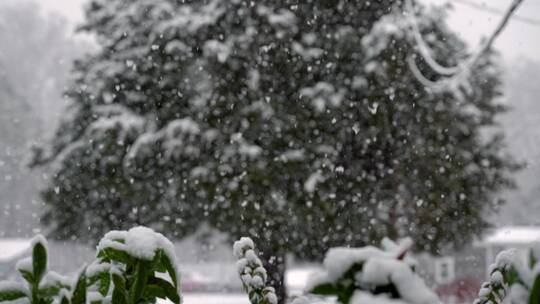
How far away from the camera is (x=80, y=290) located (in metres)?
0.48

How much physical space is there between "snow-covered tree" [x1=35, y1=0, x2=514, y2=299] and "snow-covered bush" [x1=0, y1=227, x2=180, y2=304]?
6.93m

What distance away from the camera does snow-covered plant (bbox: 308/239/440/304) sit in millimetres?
302

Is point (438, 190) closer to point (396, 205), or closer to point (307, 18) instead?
point (396, 205)

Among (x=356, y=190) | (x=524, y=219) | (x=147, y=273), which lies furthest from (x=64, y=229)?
(x=524, y=219)

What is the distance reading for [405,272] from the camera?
12.1 inches

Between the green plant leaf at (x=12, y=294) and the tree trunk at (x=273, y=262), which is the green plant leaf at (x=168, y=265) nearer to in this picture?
the green plant leaf at (x=12, y=294)

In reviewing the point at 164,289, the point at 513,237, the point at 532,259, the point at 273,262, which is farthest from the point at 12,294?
the point at 513,237

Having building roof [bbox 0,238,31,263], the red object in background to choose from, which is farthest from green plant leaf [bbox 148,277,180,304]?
building roof [bbox 0,238,31,263]

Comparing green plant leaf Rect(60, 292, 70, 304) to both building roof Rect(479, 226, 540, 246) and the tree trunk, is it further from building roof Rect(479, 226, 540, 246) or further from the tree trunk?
building roof Rect(479, 226, 540, 246)

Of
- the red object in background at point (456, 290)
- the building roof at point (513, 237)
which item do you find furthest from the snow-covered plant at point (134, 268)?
the building roof at point (513, 237)

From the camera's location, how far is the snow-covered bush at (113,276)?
0.48 meters

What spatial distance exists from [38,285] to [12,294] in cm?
2

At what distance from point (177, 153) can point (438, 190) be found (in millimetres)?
3246

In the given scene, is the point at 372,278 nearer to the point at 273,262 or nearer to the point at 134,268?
the point at 134,268
